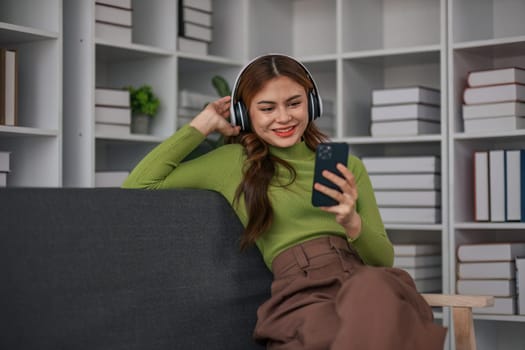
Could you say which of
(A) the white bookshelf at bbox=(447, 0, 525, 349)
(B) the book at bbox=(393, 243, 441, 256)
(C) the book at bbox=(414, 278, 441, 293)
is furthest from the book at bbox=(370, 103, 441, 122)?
(C) the book at bbox=(414, 278, 441, 293)

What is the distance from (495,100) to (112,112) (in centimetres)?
142

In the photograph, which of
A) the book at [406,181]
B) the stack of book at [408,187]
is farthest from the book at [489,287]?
the book at [406,181]

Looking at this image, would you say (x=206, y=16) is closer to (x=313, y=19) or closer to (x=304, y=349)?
(x=313, y=19)

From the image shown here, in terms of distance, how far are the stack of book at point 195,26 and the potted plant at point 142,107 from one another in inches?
10.2

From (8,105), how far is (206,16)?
106 centimetres

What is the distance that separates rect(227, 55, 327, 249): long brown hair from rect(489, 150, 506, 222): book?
4.03 ft

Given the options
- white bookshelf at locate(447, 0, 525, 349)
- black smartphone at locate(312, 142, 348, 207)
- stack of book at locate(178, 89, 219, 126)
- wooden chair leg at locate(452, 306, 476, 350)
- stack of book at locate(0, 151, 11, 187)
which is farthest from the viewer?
stack of book at locate(178, 89, 219, 126)

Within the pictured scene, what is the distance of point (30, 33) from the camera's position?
2896 millimetres

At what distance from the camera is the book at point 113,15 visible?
315 cm

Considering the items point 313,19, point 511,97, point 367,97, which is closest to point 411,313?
point 511,97

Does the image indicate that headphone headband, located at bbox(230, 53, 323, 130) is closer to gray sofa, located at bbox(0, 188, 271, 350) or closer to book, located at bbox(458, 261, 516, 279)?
gray sofa, located at bbox(0, 188, 271, 350)

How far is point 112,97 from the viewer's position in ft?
10.5

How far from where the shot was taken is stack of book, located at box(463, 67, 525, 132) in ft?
10.4

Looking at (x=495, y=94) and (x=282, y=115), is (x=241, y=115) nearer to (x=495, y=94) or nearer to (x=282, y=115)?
(x=282, y=115)
